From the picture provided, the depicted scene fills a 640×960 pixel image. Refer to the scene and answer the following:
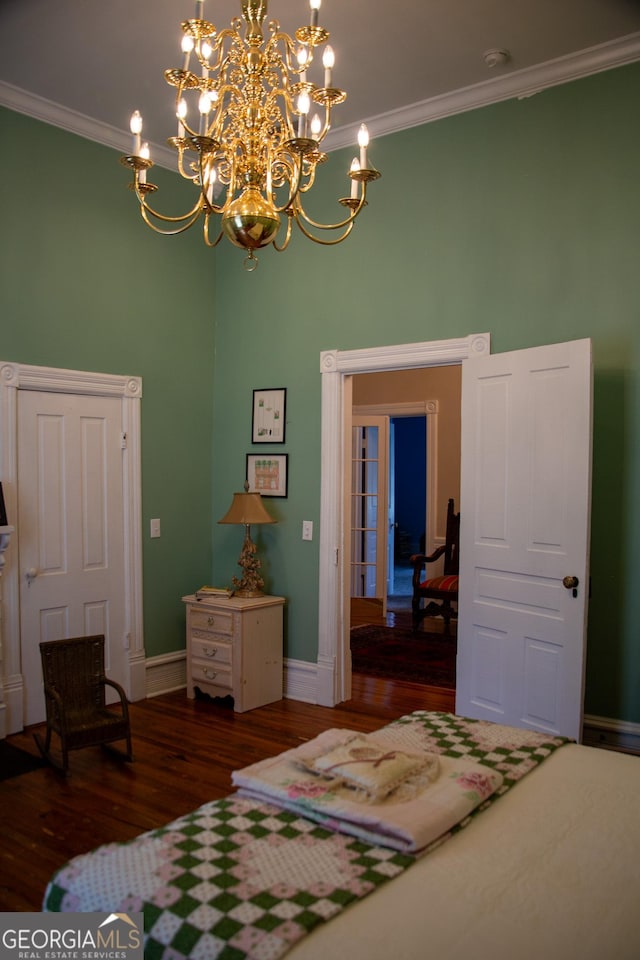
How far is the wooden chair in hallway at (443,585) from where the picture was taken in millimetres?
6730

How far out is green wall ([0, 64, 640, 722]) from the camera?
3699 millimetres

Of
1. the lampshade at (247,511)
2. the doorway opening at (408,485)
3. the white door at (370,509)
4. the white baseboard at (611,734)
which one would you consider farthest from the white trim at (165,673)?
the doorway opening at (408,485)

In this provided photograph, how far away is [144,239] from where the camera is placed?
16.1 feet

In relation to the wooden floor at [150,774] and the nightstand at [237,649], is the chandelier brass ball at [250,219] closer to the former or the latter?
the wooden floor at [150,774]

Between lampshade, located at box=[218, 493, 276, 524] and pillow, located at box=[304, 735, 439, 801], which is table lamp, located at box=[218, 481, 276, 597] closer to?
lampshade, located at box=[218, 493, 276, 524]

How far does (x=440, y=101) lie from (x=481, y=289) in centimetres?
114

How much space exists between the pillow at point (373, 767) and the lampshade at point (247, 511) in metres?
2.86

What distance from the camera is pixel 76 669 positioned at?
3.88 m

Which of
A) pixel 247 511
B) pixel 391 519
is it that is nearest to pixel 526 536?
pixel 247 511

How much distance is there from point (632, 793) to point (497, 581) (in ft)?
6.50

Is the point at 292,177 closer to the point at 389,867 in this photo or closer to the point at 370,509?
the point at 389,867

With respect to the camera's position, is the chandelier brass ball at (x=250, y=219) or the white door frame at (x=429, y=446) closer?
the chandelier brass ball at (x=250, y=219)

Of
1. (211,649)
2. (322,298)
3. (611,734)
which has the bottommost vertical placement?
(611,734)

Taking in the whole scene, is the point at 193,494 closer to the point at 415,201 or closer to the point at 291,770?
the point at 415,201
